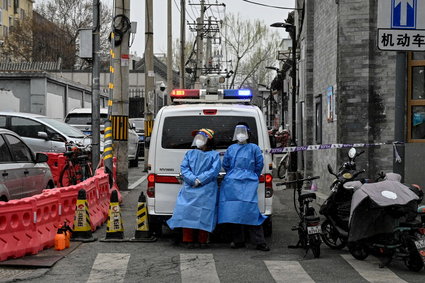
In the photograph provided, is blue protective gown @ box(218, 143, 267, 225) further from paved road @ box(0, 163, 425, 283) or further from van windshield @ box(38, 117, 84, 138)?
van windshield @ box(38, 117, 84, 138)

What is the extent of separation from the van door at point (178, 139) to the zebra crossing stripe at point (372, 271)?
1748 millimetres

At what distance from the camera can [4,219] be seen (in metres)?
8.81

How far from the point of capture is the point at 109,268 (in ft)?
28.3

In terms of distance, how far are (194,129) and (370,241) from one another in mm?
3109

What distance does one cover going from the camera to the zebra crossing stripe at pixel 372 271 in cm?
824

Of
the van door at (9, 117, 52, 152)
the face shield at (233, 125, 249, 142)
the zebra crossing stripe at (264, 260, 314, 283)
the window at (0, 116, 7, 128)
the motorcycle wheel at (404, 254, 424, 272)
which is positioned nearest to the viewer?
the zebra crossing stripe at (264, 260, 314, 283)

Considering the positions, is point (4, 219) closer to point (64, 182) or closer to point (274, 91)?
point (64, 182)

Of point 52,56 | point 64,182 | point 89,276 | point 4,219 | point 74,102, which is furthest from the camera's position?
point 52,56

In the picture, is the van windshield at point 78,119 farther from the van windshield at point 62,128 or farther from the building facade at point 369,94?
the building facade at point 369,94

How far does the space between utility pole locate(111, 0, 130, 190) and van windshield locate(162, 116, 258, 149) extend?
6.85m

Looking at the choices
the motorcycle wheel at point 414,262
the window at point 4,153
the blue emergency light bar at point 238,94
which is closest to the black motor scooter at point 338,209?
the motorcycle wheel at point 414,262

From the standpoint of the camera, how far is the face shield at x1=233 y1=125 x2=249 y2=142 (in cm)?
1019

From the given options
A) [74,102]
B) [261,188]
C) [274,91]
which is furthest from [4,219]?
[274,91]

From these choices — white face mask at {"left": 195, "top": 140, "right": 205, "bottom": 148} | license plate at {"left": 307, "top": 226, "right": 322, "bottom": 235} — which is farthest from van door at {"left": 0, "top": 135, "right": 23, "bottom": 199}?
license plate at {"left": 307, "top": 226, "right": 322, "bottom": 235}
